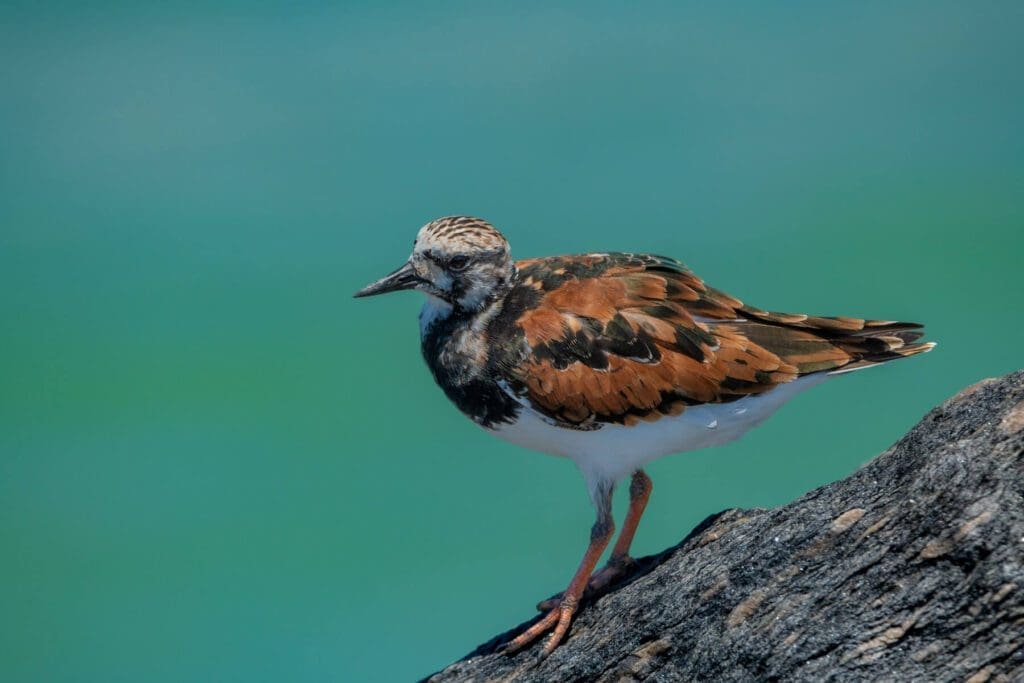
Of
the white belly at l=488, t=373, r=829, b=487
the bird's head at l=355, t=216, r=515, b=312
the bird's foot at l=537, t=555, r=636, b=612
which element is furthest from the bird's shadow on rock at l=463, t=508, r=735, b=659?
the bird's head at l=355, t=216, r=515, b=312

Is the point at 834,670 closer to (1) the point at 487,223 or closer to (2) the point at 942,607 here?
(2) the point at 942,607

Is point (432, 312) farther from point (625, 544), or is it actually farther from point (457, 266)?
point (625, 544)

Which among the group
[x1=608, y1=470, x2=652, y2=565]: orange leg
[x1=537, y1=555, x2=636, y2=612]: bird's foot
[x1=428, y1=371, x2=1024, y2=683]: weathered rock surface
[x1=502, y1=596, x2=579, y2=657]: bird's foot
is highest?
[x1=608, y1=470, x2=652, y2=565]: orange leg

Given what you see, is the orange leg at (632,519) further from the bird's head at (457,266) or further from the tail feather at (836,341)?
the bird's head at (457,266)

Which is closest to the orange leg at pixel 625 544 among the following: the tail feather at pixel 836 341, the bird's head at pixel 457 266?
the tail feather at pixel 836 341

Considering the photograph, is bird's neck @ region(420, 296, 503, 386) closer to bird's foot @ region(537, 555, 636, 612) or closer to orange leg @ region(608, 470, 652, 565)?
orange leg @ region(608, 470, 652, 565)

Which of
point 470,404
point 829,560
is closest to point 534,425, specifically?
point 470,404

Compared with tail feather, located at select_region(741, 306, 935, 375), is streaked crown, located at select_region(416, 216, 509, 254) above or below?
above
